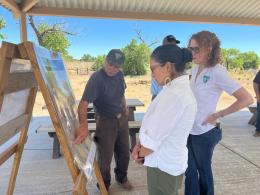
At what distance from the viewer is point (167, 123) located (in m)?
1.65

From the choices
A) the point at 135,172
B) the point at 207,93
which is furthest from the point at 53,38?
the point at 207,93

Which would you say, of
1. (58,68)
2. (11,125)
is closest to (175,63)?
(58,68)

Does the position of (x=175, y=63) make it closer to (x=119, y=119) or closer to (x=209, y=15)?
(x=119, y=119)

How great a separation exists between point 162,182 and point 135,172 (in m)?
2.06

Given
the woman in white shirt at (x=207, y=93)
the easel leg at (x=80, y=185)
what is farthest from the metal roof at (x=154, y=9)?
the easel leg at (x=80, y=185)

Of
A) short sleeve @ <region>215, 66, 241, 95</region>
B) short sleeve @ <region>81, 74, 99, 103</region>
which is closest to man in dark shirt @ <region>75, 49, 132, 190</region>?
short sleeve @ <region>81, 74, 99, 103</region>

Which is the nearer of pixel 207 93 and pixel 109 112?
pixel 207 93

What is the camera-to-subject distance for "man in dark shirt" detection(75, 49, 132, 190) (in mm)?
2660

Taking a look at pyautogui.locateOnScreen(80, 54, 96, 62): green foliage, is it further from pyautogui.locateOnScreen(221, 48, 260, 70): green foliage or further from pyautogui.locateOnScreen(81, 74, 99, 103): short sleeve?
pyautogui.locateOnScreen(81, 74, 99, 103): short sleeve

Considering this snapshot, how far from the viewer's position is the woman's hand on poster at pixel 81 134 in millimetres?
2142

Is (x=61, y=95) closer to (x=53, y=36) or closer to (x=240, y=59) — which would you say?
(x=53, y=36)

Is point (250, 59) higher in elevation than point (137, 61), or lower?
higher

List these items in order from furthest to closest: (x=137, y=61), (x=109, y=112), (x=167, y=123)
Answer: (x=137, y=61) < (x=109, y=112) < (x=167, y=123)

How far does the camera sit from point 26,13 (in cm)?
581
